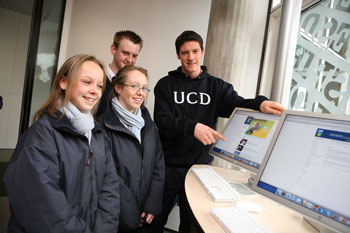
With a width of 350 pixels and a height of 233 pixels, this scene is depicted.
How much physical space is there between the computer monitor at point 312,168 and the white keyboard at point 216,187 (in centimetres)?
13

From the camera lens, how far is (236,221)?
858 millimetres

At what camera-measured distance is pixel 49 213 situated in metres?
0.98

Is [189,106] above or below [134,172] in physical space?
above

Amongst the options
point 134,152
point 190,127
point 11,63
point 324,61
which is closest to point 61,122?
point 134,152

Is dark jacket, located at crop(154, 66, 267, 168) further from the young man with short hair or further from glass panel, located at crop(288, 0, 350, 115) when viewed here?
glass panel, located at crop(288, 0, 350, 115)

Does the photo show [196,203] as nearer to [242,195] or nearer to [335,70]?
[242,195]

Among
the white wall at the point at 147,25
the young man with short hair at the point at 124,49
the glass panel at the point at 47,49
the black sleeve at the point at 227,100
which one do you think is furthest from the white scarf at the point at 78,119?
the glass panel at the point at 47,49

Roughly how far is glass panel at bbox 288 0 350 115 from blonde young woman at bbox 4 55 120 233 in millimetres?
2135

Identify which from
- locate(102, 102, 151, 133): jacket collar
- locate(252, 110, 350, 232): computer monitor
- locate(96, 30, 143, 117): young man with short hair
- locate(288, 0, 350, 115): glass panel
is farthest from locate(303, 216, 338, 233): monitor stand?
locate(96, 30, 143, 117): young man with short hair

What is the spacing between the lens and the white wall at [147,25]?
10.7 ft

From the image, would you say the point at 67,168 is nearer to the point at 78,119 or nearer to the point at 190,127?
the point at 78,119

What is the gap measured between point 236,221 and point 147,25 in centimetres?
307

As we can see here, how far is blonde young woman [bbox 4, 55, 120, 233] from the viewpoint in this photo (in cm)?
98

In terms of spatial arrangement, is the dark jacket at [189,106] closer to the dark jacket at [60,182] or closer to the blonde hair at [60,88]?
the dark jacket at [60,182]
